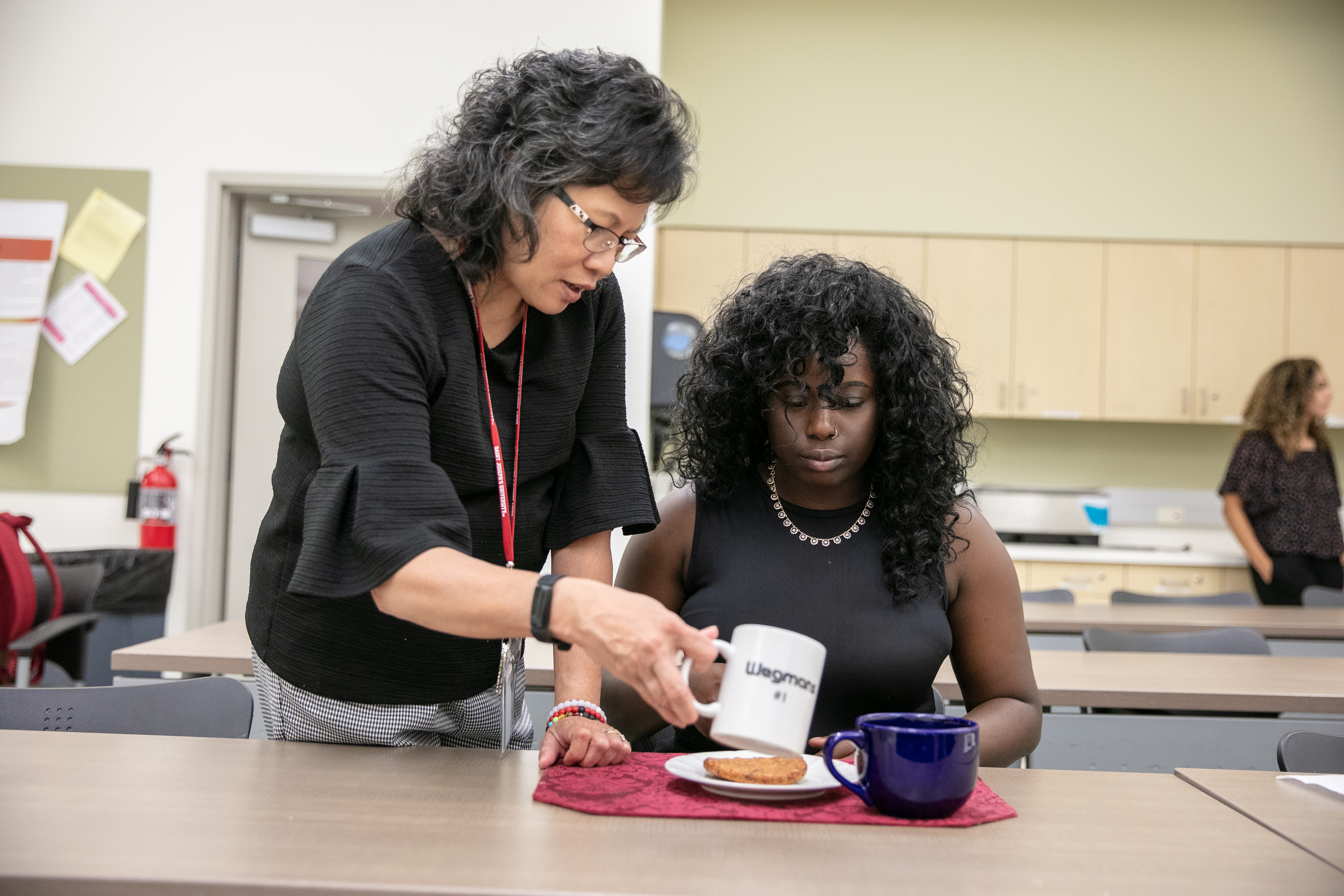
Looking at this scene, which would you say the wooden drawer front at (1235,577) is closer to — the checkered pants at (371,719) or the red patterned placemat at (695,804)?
the red patterned placemat at (695,804)

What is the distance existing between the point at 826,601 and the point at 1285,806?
553 millimetres

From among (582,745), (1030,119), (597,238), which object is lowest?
(582,745)

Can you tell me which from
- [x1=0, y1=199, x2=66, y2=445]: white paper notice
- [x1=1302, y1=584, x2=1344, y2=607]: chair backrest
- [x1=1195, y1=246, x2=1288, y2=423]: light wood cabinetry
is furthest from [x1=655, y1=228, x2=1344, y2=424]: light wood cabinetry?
[x1=0, y1=199, x2=66, y2=445]: white paper notice

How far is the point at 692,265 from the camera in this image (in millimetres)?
5395

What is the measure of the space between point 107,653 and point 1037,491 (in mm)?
3870

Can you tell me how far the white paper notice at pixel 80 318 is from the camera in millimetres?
4250

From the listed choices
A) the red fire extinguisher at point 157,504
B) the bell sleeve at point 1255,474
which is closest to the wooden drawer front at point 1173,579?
the bell sleeve at point 1255,474

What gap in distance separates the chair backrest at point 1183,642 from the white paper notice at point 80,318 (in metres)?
3.70

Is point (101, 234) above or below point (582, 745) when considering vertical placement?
above

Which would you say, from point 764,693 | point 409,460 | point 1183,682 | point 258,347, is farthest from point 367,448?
point 258,347

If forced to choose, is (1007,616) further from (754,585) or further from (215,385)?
(215,385)

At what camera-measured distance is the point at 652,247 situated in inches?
190

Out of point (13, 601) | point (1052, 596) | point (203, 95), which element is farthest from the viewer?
point (203, 95)

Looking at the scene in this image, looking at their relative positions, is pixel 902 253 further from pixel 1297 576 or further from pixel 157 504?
pixel 157 504
